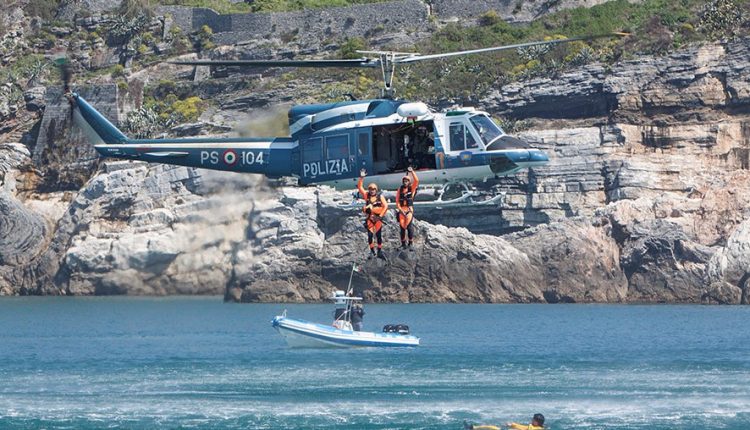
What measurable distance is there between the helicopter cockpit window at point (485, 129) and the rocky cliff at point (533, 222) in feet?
170

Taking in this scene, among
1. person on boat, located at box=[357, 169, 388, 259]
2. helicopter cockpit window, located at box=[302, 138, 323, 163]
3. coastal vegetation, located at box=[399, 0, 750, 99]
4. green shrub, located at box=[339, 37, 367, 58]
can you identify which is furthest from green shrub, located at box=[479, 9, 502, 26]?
person on boat, located at box=[357, 169, 388, 259]

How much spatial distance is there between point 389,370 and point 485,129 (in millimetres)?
28556

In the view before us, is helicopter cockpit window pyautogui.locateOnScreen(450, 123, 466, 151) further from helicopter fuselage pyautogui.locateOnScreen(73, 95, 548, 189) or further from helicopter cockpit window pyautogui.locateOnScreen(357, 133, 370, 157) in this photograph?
helicopter cockpit window pyautogui.locateOnScreen(357, 133, 370, 157)

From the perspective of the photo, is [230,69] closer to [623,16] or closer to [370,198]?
[623,16]

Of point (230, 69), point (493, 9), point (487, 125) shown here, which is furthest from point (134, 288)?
point (487, 125)

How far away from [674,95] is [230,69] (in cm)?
3673

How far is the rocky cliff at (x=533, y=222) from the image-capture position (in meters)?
107

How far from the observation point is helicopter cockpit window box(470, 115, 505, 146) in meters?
49.8

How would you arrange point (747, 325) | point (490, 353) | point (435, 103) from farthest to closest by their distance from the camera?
point (435, 103) < point (747, 325) < point (490, 353)

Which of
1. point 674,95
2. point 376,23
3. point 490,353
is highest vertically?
point 376,23

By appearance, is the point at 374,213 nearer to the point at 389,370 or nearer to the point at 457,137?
the point at 457,137

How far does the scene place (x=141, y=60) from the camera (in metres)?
138

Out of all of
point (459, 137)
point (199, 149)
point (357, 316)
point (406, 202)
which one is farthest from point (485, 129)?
point (357, 316)

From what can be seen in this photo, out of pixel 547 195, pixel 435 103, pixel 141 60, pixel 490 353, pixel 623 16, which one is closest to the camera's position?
pixel 490 353
